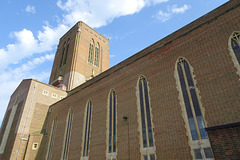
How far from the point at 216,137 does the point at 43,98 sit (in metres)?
23.5

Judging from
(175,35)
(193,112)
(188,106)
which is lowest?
(193,112)

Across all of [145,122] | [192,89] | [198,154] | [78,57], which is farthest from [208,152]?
[78,57]

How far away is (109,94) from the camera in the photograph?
51.5 ft

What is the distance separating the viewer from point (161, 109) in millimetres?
11102

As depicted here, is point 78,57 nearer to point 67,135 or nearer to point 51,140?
point 51,140

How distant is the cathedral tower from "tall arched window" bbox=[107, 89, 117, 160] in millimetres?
15961

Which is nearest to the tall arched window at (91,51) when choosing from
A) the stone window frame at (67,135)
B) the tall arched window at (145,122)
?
the stone window frame at (67,135)

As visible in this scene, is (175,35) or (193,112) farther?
(175,35)

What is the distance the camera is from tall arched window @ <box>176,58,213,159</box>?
28.7 ft

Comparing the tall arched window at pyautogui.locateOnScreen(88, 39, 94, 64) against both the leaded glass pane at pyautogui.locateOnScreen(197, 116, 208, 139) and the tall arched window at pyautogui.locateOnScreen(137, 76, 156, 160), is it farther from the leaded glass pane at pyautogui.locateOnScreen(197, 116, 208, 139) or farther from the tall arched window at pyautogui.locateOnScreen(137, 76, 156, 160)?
the leaded glass pane at pyautogui.locateOnScreen(197, 116, 208, 139)

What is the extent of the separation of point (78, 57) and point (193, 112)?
2716 cm

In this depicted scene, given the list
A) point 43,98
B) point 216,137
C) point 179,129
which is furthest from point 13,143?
point 216,137

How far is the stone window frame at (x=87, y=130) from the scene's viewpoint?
1516cm

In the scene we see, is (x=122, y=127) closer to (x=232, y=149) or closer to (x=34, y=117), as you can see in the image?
(x=232, y=149)
